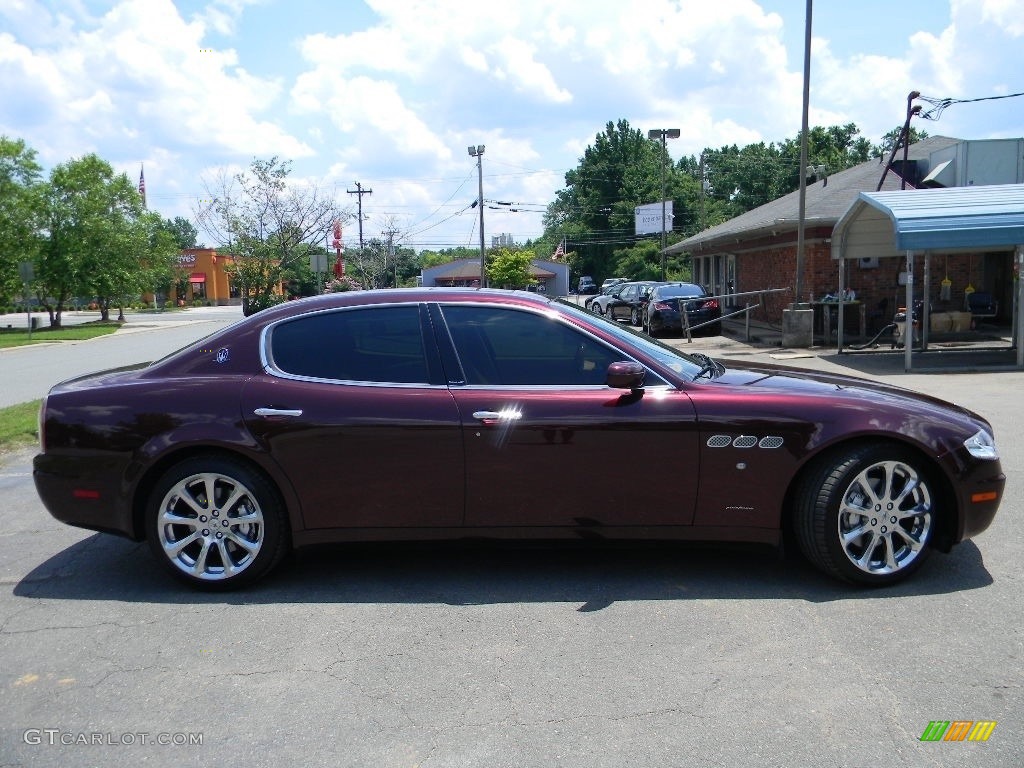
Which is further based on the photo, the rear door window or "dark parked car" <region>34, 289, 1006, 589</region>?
the rear door window

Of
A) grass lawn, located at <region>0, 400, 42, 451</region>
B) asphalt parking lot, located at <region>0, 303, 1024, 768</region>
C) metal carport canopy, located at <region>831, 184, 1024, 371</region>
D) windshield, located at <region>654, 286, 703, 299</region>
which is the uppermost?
metal carport canopy, located at <region>831, 184, 1024, 371</region>

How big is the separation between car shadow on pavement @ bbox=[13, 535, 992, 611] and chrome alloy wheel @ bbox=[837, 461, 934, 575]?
0.55 ft

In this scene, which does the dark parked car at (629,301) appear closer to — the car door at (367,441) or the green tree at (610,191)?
the car door at (367,441)

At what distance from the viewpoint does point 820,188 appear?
85.6ft

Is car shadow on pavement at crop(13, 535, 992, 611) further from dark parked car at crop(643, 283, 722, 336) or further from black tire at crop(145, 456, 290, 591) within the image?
dark parked car at crop(643, 283, 722, 336)

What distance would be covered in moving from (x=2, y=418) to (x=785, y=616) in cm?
968

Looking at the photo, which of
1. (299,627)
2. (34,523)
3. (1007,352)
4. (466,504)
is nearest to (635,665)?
(466,504)

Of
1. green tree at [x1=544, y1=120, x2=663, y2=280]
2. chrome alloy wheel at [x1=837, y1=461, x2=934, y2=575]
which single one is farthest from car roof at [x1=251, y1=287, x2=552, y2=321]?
green tree at [x1=544, y1=120, x2=663, y2=280]

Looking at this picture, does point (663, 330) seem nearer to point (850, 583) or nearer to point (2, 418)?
point (2, 418)

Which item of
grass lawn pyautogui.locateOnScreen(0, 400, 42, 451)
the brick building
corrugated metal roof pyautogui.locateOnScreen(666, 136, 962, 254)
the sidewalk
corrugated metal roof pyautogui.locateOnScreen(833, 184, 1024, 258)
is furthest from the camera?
the brick building

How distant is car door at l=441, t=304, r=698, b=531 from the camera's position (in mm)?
4441

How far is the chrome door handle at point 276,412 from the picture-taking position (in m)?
4.56

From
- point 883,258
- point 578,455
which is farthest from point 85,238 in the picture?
point 578,455

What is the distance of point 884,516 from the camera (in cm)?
445
